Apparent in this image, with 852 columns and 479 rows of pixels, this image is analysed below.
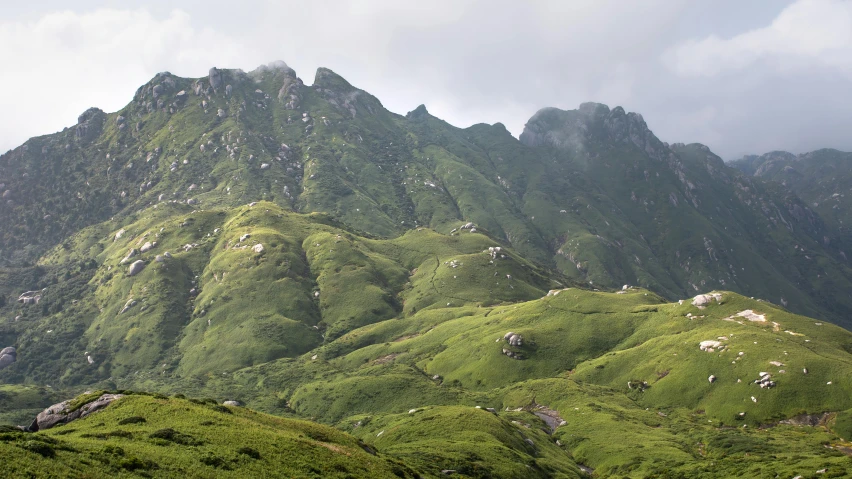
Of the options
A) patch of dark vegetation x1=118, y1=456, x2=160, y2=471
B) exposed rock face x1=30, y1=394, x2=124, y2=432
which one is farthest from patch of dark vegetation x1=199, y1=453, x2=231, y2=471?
exposed rock face x1=30, y1=394, x2=124, y2=432

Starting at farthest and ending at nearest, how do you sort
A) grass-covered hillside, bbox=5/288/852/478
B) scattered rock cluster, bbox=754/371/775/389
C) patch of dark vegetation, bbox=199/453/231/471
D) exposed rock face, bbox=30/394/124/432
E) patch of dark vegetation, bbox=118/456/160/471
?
scattered rock cluster, bbox=754/371/775/389 → exposed rock face, bbox=30/394/124/432 → grass-covered hillside, bbox=5/288/852/478 → patch of dark vegetation, bbox=199/453/231/471 → patch of dark vegetation, bbox=118/456/160/471

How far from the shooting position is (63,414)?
78.8 m

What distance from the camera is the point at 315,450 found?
241 feet

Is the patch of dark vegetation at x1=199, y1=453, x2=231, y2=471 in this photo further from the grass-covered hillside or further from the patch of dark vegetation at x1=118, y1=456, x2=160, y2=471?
the patch of dark vegetation at x1=118, y1=456, x2=160, y2=471

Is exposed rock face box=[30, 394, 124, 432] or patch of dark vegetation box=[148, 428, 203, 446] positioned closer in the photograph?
patch of dark vegetation box=[148, 428, 203, 446]

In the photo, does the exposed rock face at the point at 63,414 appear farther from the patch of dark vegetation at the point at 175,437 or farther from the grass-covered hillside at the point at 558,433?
the patch of dark vegetation at the point at 175,437

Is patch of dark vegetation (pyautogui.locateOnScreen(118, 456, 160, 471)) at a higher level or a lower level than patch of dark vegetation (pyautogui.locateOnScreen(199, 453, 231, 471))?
higher

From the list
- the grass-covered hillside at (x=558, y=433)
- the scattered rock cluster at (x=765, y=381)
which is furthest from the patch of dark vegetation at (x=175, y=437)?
the scattered rock cluster at (x=765, y=381)

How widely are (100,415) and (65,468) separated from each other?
33.7m

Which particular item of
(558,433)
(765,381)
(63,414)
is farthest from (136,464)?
(765,381)

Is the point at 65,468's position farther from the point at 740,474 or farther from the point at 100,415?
the point at 740,474

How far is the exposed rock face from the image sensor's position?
77688mm

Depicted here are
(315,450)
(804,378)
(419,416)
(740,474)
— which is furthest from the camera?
(804,378)

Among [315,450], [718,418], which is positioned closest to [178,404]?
[315,450]
